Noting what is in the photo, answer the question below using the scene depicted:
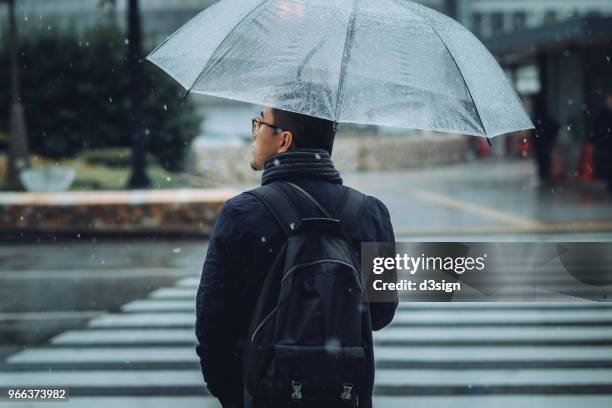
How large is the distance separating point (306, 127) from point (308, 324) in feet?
2.02

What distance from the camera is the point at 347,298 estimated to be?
2.20 m

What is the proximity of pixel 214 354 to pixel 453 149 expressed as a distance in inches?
1140

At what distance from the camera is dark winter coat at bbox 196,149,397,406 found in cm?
226

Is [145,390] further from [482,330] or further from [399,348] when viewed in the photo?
[482,330]

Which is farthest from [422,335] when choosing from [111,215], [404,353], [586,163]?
[586,163]

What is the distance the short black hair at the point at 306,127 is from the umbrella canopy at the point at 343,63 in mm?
42

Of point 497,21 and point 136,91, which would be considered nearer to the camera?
point 136,91

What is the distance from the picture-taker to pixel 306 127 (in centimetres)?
245

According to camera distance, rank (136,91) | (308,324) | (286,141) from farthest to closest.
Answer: (136,91) < (286,141) < (308,324)

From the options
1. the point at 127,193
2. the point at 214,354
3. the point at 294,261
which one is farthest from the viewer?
the point at 127,193

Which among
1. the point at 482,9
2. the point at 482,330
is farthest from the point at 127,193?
the point at 482,9

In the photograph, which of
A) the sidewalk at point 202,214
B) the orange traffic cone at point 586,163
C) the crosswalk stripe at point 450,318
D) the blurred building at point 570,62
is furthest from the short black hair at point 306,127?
the orange traffic cone at point 586,163

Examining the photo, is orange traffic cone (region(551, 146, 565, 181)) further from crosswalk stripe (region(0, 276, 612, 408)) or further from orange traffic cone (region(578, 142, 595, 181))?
crosswalk stripe (region(0, 276, 612, 408))

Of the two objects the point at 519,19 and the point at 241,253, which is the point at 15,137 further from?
the point at 519,19
